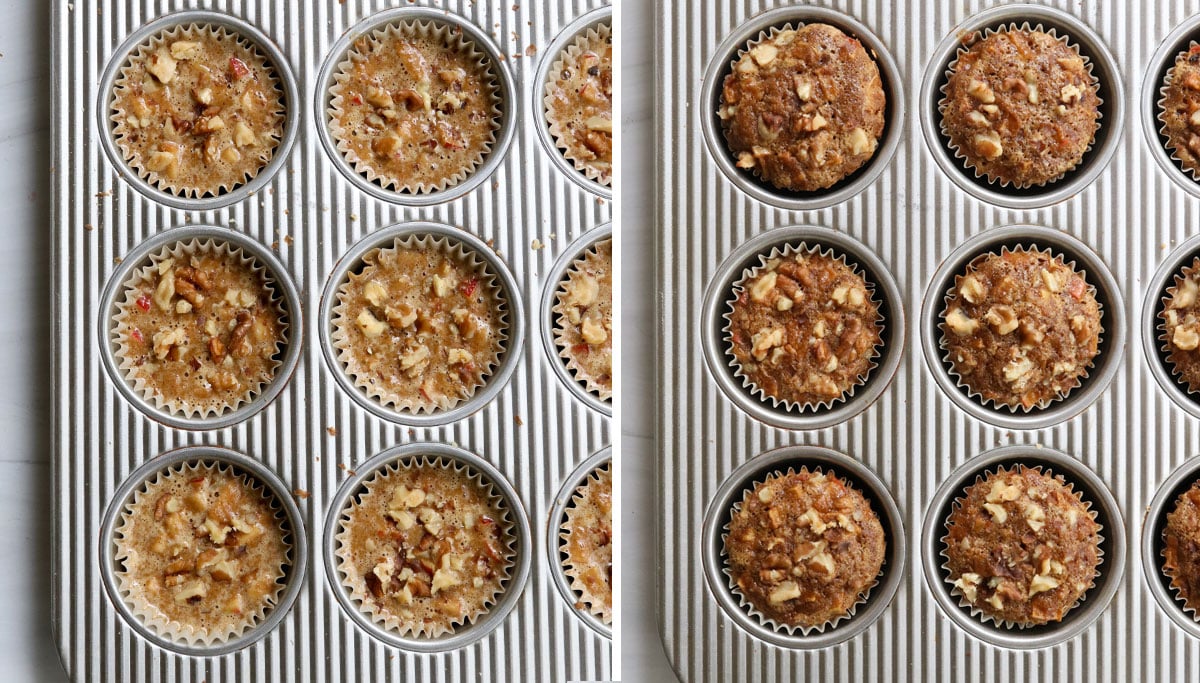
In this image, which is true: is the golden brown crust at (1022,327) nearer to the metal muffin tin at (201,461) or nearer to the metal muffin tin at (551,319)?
the metal muffin tin at (551,319)

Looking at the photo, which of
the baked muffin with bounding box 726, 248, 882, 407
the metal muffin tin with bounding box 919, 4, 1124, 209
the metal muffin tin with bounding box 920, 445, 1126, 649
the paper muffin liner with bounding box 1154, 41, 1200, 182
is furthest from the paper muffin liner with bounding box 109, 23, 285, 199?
the paper muffin liner with bounding box 1154, 41, 1200, 182

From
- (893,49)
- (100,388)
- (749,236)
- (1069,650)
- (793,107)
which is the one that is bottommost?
(1069,650)

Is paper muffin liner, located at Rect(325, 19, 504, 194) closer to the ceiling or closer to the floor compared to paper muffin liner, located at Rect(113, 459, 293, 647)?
closer to the ceiling

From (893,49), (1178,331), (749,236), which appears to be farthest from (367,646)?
(1178,331)

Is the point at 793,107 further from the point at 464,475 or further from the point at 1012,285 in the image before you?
the point at 464,475

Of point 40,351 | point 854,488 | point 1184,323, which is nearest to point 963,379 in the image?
point 854,488

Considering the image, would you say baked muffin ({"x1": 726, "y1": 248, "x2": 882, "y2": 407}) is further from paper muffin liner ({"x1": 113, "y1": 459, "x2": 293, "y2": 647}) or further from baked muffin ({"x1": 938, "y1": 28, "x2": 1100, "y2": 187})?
paper muffin liner ({"x1": 113, "y1": 459, "x2": 293, "y2": 647})
